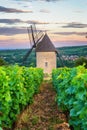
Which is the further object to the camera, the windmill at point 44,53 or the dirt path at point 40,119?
the windmill at point 44,53

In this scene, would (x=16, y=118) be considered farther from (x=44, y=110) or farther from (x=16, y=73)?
(x=44, y=110)

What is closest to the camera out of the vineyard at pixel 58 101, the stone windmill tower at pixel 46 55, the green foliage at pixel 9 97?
the vineyard at pixel 58 101

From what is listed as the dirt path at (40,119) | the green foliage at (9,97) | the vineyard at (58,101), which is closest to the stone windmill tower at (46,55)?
the dirt path at (40,119)

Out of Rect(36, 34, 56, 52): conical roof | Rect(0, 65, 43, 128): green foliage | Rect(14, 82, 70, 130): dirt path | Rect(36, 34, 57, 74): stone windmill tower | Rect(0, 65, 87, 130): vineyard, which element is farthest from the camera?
Rect(36, 34, 56, 52): conical roof

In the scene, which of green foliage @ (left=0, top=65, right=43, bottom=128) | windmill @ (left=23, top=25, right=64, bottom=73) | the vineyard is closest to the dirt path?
the vineyard

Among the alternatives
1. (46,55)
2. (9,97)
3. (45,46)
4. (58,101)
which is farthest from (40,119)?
(45,46)

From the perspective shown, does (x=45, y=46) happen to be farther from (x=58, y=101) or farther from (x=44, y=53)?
(x=58, y=101)

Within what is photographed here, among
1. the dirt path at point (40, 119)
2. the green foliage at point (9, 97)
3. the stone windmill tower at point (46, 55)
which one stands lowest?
the stone windmill tower at point (46, 55)

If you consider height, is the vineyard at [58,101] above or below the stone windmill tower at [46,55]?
above

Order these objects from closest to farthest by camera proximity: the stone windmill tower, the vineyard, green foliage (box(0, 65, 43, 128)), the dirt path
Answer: the vineyard < green foliage (box(0, 65, 43, 128)) < the dirt path < the stone windmill tower

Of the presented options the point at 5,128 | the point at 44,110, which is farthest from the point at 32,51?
the point at 5,128

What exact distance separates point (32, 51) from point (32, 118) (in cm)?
6892

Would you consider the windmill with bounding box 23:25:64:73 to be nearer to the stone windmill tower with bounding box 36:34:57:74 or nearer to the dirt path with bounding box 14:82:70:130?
the stone windmill tower with bounding box 36:34:57:74

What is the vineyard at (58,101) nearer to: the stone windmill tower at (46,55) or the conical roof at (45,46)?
the stone windmill tower at (46,55)
